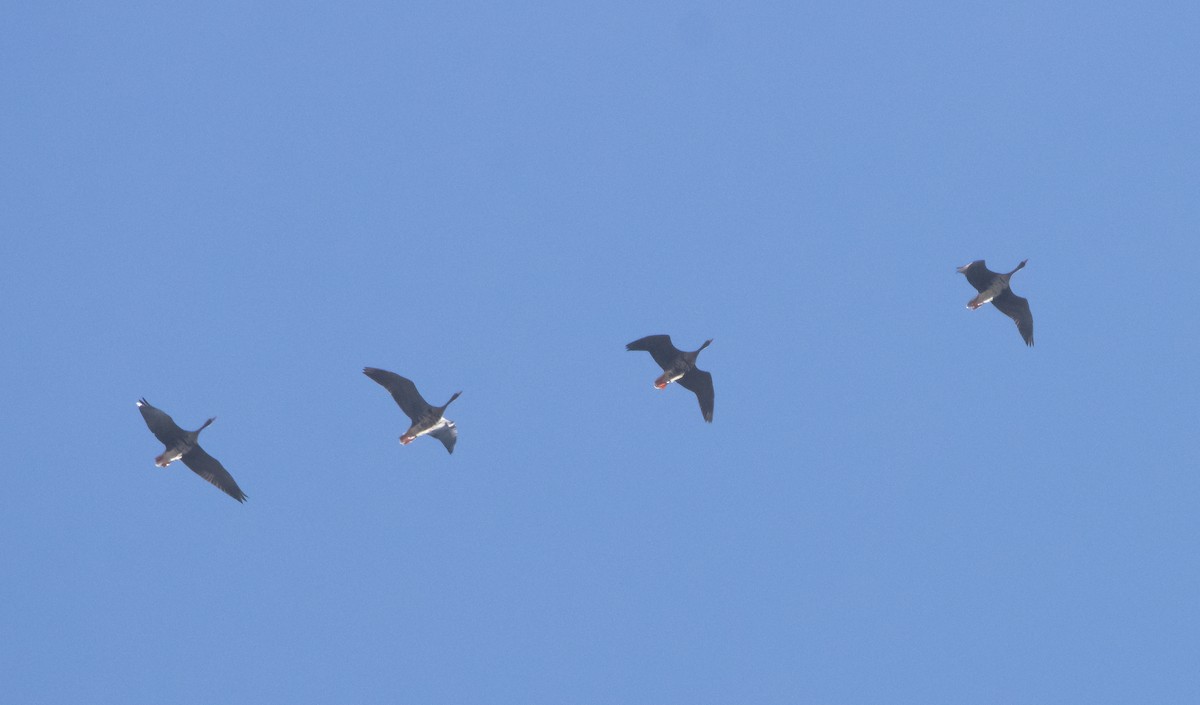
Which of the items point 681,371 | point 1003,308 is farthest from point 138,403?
point 1003,308

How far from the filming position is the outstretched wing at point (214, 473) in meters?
35.1

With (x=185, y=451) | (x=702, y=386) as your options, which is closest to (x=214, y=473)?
(x=185, y=451)

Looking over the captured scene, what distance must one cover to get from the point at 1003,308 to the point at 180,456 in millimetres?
18781

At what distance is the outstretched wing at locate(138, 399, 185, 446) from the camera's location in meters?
34.0

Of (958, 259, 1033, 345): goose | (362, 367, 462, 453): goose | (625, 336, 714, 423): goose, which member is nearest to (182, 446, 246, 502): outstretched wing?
(362, 367, 462, 453): goose

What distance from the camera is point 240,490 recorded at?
3538 cm

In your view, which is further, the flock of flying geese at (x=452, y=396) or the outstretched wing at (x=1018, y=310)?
the outstretched wing at (x=1018, y=310)

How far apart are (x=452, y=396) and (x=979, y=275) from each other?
12145 mm

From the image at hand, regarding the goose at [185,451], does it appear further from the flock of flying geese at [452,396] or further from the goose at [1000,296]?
the goose at [1000,296]

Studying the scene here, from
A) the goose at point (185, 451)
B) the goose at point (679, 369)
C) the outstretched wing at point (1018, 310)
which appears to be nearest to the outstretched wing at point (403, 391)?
the goose at point (185, 451)

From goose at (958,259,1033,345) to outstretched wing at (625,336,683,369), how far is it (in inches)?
264

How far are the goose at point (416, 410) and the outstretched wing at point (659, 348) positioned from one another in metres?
4.15

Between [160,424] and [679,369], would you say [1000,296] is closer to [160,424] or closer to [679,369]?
[679,369]

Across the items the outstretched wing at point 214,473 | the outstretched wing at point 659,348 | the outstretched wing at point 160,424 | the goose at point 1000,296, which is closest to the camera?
the outstretched wing at point 160,424
